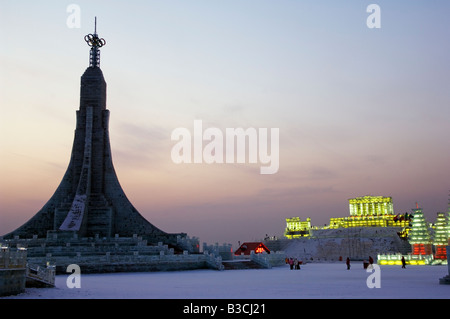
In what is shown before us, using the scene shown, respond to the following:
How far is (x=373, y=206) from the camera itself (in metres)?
91.7

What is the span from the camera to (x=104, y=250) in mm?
30281

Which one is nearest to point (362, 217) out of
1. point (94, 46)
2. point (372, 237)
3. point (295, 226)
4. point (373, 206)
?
point (373, 206)

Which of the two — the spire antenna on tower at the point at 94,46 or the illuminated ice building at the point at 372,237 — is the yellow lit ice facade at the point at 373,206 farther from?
the spire antenna on tower at the point at 94,46

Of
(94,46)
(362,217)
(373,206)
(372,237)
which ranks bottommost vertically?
(372,237)

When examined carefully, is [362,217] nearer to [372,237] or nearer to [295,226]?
[295,226]

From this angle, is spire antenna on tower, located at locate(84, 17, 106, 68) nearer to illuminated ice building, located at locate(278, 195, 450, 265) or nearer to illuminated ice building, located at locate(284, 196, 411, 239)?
illuminated ice building, located at locate(278, 195, 450, 265)

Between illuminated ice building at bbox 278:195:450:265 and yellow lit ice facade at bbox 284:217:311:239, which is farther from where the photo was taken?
yellow lit ice facade at bbox 284:217:311:239

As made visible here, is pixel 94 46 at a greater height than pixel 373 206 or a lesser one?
greater

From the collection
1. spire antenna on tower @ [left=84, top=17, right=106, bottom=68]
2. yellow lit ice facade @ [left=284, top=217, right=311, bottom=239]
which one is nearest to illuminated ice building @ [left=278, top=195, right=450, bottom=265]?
yellow lit ice facade @ [left=284, top=217, right=311, bottom=239]

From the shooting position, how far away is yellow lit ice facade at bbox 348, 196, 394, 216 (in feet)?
298

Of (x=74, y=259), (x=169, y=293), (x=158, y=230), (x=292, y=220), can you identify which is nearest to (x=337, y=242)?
(x=292, y=220)

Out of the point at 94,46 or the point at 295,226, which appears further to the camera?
Result: the point at 295,226
